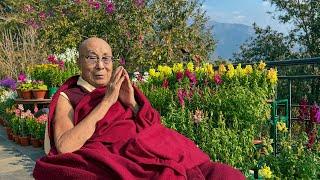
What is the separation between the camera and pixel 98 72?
125 inches

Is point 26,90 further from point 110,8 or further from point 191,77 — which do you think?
point 191,77

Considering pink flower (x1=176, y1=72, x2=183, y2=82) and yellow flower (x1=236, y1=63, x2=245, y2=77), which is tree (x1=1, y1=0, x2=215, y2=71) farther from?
yellow flower (x1=236, y1=63, x2=245, y2=77)

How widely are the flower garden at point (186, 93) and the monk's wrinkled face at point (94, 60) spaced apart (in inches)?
46.6

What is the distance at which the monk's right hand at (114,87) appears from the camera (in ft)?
9.45

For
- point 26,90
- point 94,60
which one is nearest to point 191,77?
point 94,60

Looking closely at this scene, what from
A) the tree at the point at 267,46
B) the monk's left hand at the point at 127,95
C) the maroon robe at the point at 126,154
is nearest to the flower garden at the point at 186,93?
the maroon robe at the point at 126,154

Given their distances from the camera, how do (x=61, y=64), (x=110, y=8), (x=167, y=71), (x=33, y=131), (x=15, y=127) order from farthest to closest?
(x=110, y=8) → (x=61, y=64) → (x=15, y=127) → (x=33, y=131) → (x=167, y=71)

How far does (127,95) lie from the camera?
9.98ft

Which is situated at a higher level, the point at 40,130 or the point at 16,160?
the point at 40,130

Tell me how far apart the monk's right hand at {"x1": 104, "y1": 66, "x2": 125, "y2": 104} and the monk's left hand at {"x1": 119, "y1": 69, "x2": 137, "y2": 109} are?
61 mm

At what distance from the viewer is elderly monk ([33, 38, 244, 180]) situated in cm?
257

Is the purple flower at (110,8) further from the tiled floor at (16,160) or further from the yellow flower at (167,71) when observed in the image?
the yellow flower at (167,71)

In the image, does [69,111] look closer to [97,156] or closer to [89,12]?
[97,156]

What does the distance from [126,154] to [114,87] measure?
0.45m
